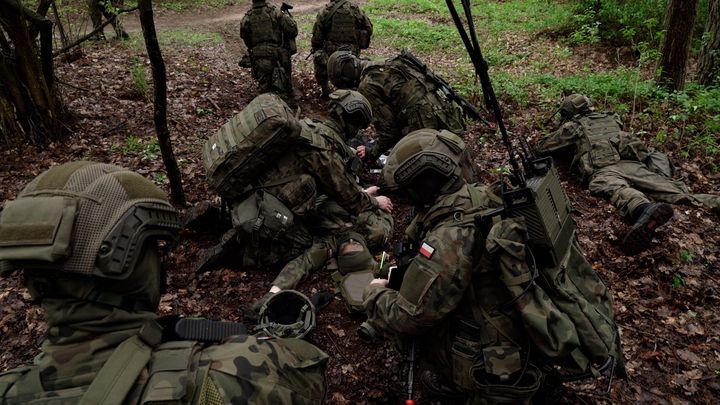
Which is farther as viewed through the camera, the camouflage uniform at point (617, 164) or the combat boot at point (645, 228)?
the camouflage uniform at point (617, 164)

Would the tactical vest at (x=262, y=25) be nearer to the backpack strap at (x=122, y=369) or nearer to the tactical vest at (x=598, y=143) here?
the tactical vest at (x=598, y=143)

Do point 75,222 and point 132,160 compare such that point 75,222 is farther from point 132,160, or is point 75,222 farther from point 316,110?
point 316,110

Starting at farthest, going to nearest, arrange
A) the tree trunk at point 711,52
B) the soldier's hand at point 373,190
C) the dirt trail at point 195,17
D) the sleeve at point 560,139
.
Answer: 1. the dirt trail at point 195,17
2. the tree trunk at point 711,52
3. the sleeve at point 560,139
4. the soldier's hand at point 373,190

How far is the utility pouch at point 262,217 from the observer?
4848 millimetres

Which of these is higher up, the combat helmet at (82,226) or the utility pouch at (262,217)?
the combat helmet at (82,226)

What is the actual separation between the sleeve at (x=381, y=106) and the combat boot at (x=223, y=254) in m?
3.16

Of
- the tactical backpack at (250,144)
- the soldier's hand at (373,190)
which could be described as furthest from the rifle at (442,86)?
the tactical backpack at (250,144)

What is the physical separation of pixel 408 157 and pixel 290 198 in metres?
2.04

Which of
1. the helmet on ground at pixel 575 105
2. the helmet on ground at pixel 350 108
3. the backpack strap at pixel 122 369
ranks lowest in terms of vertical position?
the helmet on ground at pixel 575 105

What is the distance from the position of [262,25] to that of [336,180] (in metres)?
6.09

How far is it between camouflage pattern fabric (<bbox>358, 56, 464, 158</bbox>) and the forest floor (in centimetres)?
116

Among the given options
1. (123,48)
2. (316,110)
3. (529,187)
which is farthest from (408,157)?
(123,48)

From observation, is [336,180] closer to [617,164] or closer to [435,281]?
[435,281]

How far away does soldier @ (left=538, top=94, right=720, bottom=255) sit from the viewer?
5294 mm
